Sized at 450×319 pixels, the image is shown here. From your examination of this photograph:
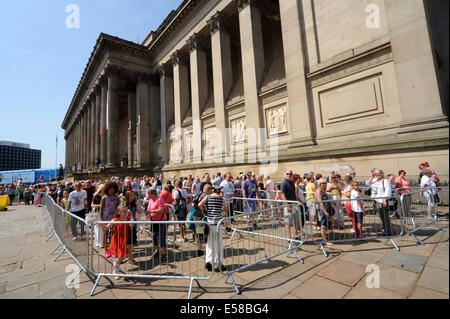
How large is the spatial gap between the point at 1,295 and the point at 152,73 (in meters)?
31.3

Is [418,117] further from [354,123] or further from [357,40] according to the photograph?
[357,40]

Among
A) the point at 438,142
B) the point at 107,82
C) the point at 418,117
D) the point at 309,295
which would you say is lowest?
the point at 309,295

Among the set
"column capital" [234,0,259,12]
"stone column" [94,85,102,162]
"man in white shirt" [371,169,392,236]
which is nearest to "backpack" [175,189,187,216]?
"man in white shirt" [371,169,392,236]

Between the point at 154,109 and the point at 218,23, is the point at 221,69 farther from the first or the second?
→ the point at 154,109

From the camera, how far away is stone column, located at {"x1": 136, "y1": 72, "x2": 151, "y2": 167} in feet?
95.8

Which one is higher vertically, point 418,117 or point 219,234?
point 418,117

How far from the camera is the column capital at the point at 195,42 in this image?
2291 cm

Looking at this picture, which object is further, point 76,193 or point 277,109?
point 277,109

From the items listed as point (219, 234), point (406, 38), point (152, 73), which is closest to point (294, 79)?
point (406, 38)

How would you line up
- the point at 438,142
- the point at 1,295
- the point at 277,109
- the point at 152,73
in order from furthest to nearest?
the point at 152,73 < the point at 277,109 < the point at 438,142 < the point at 1,295

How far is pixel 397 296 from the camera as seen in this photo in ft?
10.7

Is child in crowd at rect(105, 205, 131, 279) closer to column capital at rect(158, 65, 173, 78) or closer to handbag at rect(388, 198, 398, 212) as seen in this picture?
handbag at rect(388, 198, 398, 212)

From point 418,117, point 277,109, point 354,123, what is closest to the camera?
point 418,117

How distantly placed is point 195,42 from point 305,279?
79.5ft
